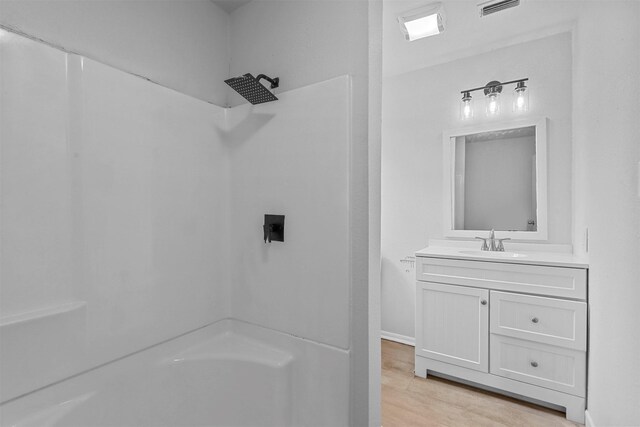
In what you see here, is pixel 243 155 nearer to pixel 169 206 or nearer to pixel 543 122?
pixel 169 206

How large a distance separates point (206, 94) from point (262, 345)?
48.2 inches

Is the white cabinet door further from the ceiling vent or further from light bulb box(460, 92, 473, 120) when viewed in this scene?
the ceiling vent

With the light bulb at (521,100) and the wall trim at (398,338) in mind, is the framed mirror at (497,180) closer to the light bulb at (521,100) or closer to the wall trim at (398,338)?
Result: the light bulb at (521,100)

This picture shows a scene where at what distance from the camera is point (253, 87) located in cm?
124

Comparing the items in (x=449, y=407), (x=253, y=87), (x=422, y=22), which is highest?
(x=422, y=22)

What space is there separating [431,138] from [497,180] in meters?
0.64

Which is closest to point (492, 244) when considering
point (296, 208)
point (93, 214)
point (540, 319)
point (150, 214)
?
point (540, 319)

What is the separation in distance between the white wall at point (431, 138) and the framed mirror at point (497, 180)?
0.08m

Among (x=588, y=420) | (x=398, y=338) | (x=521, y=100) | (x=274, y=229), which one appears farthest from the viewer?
(x=398, y=338)

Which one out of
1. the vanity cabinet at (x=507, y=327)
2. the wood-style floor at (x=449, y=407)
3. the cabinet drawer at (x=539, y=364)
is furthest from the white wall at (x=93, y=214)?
the cabinet drawer at (x=539, y=364)

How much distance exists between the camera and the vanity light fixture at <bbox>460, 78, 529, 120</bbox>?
2.25 m

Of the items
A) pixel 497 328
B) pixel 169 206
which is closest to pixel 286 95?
pixel 169 206

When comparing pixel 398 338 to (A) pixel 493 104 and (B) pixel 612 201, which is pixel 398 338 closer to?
(B) pixel 612 201

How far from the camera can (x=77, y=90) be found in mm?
1002
